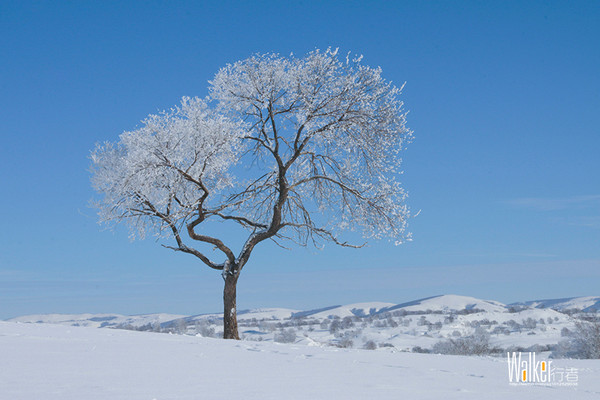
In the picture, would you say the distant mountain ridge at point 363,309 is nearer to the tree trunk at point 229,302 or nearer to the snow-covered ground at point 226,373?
the tree trunk at point 229,302

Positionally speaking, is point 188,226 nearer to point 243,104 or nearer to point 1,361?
point 243,104

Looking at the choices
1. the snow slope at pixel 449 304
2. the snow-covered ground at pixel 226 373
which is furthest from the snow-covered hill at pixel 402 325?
the snow-covered ground at pixel 226 373

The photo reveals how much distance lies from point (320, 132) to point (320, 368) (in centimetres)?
1077

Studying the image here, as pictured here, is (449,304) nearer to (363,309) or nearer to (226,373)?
(363,309)

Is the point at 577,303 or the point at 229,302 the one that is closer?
the point at 229,302

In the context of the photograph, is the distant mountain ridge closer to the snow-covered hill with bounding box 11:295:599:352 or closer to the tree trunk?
the snow-covered hill with bounding box 11:295:599:352

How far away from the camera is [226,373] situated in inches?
277

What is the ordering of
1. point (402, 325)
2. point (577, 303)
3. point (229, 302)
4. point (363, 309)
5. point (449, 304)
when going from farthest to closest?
1. point (363, 309)
2. point (577, 303)
3. point (449, 304)
4. point (402, 325)
5. point (229, 302)

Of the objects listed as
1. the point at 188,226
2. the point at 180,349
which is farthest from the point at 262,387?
the point at 188,226

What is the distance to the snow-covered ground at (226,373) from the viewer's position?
5.79m

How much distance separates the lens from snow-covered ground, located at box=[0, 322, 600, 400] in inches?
228

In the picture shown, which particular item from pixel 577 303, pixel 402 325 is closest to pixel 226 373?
pixel 402 325

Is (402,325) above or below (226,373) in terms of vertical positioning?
below

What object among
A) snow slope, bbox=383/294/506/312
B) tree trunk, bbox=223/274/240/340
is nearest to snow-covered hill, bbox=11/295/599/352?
snow slope, bbox=383/294/506/312
